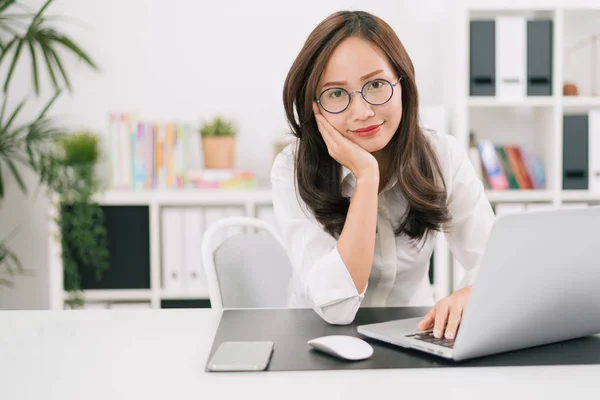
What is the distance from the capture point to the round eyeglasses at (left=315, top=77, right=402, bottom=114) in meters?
1.30

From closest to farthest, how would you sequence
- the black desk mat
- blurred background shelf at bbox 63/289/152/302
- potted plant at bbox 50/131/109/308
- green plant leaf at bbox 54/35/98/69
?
the black desk mat → potted plant at bbox 50/131/109/308 → blurred background shelf at bbox 63/289/152/302 → green plant leaf at bbox 54/35/98/69

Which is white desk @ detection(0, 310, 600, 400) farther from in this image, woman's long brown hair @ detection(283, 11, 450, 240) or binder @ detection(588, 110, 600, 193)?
binder @ detection(588, 110, 600, 193)

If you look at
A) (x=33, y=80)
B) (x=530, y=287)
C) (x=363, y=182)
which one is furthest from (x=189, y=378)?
(x=33, y=80)

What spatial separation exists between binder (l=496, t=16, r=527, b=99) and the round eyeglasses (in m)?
1.67

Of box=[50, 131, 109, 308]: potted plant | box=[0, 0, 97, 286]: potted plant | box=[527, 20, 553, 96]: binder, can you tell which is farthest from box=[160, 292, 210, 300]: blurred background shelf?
box=[527, 20, 553, 96]: binder

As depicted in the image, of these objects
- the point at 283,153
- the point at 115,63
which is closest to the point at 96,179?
the point at 115,63

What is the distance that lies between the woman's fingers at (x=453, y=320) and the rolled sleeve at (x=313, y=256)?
19cm

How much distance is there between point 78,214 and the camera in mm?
2775

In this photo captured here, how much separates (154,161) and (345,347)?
7.15 ft

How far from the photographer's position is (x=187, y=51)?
3160 millimetres

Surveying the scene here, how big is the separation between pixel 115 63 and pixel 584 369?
2.75 m

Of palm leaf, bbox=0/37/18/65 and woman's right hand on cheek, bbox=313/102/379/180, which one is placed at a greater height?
palm leaf, bbox=0/37/18/65

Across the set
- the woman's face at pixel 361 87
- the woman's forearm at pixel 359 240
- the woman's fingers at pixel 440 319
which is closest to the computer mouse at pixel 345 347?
the woman's fingers at pixel 440 319

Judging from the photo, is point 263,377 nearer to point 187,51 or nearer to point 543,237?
point 543,237
